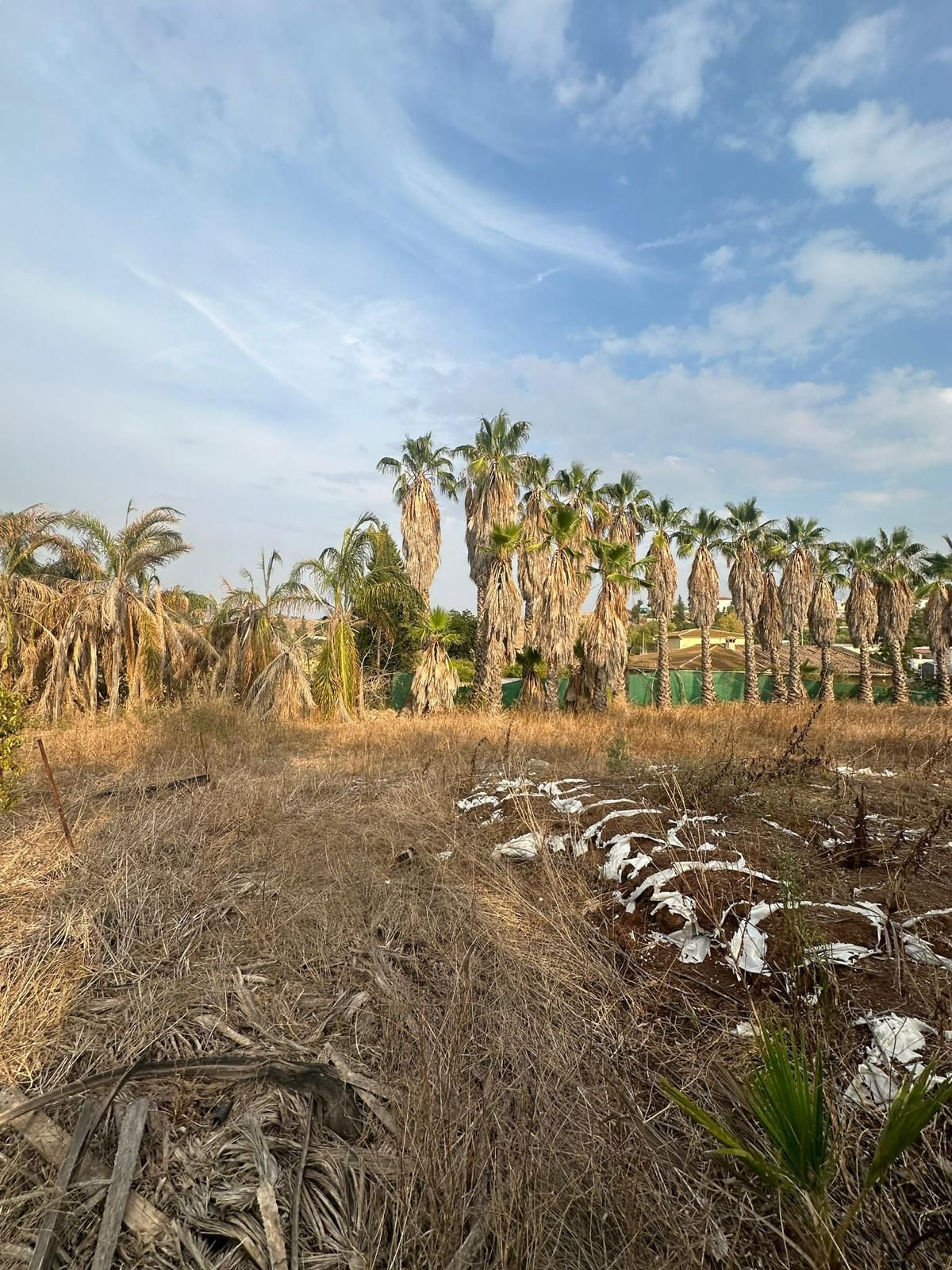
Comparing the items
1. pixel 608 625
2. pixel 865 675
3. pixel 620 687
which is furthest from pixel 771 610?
pixel 608 625

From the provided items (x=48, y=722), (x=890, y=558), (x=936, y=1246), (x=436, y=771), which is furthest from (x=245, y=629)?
(x=890, y=558)

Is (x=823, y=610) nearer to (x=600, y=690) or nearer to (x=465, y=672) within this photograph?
(x=600, y=690)

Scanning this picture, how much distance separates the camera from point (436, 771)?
26.7 ft

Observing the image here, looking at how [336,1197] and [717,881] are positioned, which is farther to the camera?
[717,881]

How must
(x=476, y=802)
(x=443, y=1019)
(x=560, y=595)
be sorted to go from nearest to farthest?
(x=443, y=1019) < (x=476, y=802) < (x=560, y=595)

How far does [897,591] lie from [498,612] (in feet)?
72.1

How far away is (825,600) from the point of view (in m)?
31.3

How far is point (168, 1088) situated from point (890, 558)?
35.5 m

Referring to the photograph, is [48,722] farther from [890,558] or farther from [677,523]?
[890,558]

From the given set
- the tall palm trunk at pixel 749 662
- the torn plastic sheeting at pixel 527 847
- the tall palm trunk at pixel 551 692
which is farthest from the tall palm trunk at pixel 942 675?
Answer: the torn plastic sheeting at pixel 527 847

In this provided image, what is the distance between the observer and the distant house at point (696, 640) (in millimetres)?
49438


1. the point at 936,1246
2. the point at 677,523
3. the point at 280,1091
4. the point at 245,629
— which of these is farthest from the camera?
the point at 677,523

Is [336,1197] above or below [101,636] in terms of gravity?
below

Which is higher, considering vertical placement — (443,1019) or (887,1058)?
(887,1058)
